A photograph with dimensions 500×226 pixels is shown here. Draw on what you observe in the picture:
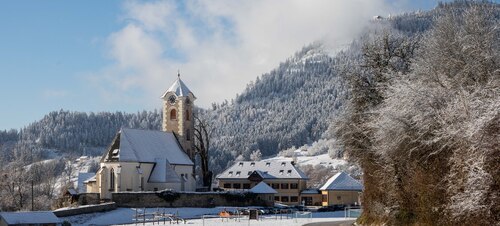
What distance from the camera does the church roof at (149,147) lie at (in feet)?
241

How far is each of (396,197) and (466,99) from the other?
11.1 metres

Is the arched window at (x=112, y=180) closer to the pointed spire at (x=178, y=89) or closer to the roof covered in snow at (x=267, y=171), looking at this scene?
the pointed spire at (x=178, y=89)

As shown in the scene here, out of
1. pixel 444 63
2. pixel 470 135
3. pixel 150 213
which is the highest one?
pixel 444 63

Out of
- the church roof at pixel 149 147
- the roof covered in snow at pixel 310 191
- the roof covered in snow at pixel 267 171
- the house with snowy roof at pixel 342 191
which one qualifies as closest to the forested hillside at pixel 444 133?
the church roof at pixel 149 147

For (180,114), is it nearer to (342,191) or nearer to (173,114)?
(173,114)

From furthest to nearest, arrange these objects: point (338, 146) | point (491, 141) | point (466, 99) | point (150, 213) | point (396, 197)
→ point (150, 213) < point (338, 146) < point (396, 197) < point (466, 99) < point (491, 141)

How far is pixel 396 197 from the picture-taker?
36.7 meters

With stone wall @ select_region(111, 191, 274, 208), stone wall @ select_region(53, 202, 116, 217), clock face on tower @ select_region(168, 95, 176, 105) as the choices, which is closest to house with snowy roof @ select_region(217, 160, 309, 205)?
clock face on tower @ select_region(168, 95, 176, 105)

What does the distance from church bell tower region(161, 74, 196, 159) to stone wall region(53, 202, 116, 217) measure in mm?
19543

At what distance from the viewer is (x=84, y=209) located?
60.1m

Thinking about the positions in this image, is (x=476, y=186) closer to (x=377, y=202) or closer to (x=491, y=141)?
(x=491, y=141)

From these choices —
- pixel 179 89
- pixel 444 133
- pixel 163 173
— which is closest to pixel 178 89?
pixel 179 89

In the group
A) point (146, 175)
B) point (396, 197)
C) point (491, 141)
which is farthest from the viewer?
point (146, 175)

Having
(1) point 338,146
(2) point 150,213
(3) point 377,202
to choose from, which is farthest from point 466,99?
(2) point 150,213
